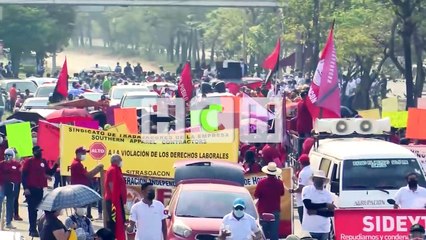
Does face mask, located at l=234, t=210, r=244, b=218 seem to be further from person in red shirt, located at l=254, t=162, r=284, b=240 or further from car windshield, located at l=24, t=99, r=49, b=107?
car windshield, located at l=24, t=99, r=49, b=107

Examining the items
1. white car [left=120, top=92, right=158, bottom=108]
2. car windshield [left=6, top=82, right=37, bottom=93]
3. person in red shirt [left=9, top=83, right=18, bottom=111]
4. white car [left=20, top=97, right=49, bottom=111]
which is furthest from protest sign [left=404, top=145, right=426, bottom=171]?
car windshield [left=6, top=82, right=37, bottom=93]

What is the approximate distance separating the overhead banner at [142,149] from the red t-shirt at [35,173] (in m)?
0.49

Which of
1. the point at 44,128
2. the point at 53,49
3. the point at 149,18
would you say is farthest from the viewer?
the point at 149,18

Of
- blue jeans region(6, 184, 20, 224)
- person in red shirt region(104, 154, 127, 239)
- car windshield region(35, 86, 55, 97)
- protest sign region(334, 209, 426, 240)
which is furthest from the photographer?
car windshield region(35, 86, 55, 97)

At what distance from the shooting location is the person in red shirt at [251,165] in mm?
20672

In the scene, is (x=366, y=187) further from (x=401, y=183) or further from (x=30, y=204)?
(x=30, y=204)

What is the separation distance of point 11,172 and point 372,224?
303 inches

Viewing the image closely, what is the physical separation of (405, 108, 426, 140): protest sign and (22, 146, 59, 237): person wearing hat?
6.82 m

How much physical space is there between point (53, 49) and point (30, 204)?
205 ft

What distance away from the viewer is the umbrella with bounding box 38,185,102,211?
15.0 m

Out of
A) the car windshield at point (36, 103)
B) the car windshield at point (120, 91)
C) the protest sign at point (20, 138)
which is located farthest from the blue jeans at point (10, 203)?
the car windshield at point (120, 91)

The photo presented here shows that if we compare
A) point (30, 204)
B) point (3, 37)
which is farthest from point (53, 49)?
point (30, 204)

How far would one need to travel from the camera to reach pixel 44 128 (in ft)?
79.3

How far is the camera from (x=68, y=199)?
15234 millimetres
